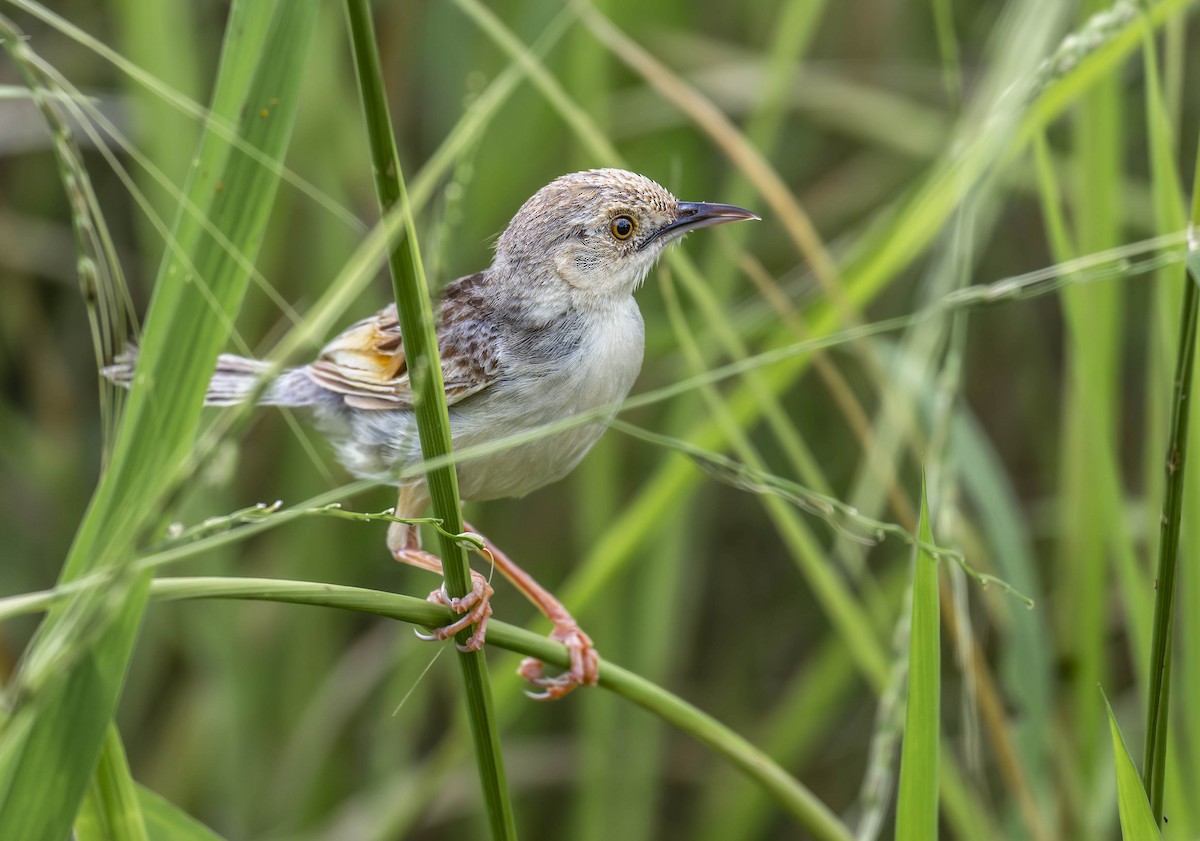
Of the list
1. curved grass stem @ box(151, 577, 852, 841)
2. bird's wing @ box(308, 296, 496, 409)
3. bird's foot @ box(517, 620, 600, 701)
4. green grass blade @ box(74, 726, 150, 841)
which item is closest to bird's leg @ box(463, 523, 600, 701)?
bird's foot @ box(517, 620, 600, 701)

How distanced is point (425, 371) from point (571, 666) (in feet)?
2.23

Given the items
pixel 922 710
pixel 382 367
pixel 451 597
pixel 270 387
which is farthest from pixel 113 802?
pixel 270 387

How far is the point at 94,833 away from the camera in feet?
4.75

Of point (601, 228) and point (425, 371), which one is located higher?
point (601, 228)

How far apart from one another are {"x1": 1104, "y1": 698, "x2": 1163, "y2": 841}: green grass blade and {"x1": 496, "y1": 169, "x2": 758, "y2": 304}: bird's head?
127 centimetres

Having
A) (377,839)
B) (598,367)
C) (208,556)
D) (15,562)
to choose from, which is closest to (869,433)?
(598,367)

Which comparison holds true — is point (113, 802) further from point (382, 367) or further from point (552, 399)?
point (382, 367)

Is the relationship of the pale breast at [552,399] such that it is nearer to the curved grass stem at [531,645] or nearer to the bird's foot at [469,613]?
the bird's foot at [469,613]

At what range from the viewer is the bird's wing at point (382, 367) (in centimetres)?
237

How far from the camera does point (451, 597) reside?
1.50 metres

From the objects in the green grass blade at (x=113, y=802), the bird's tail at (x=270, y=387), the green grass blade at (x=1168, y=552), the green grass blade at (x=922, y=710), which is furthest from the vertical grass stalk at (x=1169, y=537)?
the bird's tail at (x=270, y=387)

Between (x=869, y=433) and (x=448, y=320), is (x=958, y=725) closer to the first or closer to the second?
(x=869, y=433)

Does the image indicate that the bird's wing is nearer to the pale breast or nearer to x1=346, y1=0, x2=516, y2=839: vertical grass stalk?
the pale breast

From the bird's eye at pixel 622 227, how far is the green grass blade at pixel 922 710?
1.06 m
